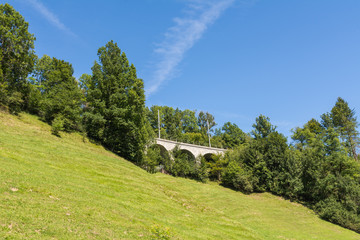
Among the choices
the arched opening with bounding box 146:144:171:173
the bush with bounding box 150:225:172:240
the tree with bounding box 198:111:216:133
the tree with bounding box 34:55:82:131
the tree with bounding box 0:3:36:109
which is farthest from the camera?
the tree with bounding box 198:111:216:133

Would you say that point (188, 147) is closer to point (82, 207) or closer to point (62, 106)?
point (62, 106)

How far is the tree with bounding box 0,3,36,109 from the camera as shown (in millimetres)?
32250

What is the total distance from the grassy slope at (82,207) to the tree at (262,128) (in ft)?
90.8

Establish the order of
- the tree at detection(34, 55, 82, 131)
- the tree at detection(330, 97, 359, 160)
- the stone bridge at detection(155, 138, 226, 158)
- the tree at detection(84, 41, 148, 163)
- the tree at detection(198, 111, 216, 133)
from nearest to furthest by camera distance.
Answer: the tree at detection(34, 55, 82, 131) → the tree at detection(84, 41, 148, 163) → the stone bridge at detection(155, 138, 226, 158) → the tree at detection(330, 97, 359, 160) → the tree at detection(198, 111, 216, 133)

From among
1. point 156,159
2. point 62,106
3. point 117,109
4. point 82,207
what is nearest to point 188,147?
point 156,159

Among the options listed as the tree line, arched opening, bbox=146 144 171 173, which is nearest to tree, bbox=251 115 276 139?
the tree line

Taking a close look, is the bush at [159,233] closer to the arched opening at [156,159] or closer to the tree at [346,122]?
the arched opening at [156,159]

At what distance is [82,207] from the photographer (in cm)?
1170

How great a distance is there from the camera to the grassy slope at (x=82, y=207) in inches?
355

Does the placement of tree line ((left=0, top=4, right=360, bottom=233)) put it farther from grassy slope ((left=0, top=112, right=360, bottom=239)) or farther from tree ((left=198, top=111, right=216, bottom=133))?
tree ((left=198, top=111, right=216, bottom=133))

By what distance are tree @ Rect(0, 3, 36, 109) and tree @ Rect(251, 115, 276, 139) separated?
5071cm

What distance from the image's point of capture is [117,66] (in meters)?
41.7

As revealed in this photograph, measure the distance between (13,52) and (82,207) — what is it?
108ft

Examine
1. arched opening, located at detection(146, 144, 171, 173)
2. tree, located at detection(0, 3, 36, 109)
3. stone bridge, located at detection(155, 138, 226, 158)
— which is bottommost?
arched opening, located at detection(146, 144, 171, 173)
